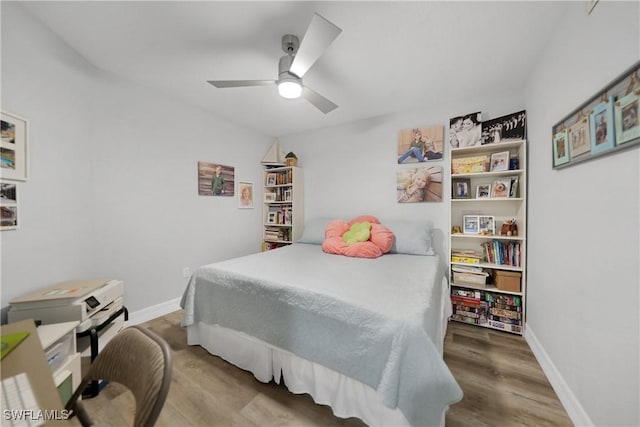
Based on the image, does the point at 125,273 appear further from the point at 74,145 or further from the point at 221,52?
the point at 221,52

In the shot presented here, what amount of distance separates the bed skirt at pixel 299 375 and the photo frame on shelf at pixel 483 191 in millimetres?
2087


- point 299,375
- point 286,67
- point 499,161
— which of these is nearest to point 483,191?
point 499,161

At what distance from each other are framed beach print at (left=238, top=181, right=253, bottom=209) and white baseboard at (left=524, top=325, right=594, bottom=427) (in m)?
3.39

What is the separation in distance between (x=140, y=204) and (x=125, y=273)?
0.67m

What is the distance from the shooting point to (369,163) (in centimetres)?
303

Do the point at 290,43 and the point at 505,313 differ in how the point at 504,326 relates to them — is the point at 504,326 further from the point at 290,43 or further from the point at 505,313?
the point at 290,43

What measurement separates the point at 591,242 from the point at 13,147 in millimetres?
3168

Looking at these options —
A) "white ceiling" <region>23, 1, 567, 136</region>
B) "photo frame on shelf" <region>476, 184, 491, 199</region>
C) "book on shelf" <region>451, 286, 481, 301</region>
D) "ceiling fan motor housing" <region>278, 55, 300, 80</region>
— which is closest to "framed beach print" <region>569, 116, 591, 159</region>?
"white ceiling" <region>23, 1, 567, 136</region>

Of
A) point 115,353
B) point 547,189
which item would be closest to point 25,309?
point 115,353

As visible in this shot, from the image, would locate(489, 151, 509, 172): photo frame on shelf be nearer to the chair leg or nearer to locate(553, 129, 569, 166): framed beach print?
locate(553, 129, 569, 166): framed beach print

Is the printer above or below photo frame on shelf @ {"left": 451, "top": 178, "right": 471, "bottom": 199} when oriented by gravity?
below

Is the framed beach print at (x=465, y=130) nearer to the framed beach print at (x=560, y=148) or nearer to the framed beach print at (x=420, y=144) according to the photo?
the framed beach print at (x=420, y=144)

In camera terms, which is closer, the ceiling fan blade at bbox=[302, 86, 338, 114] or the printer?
the printer

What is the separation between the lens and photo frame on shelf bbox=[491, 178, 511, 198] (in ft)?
7.13
